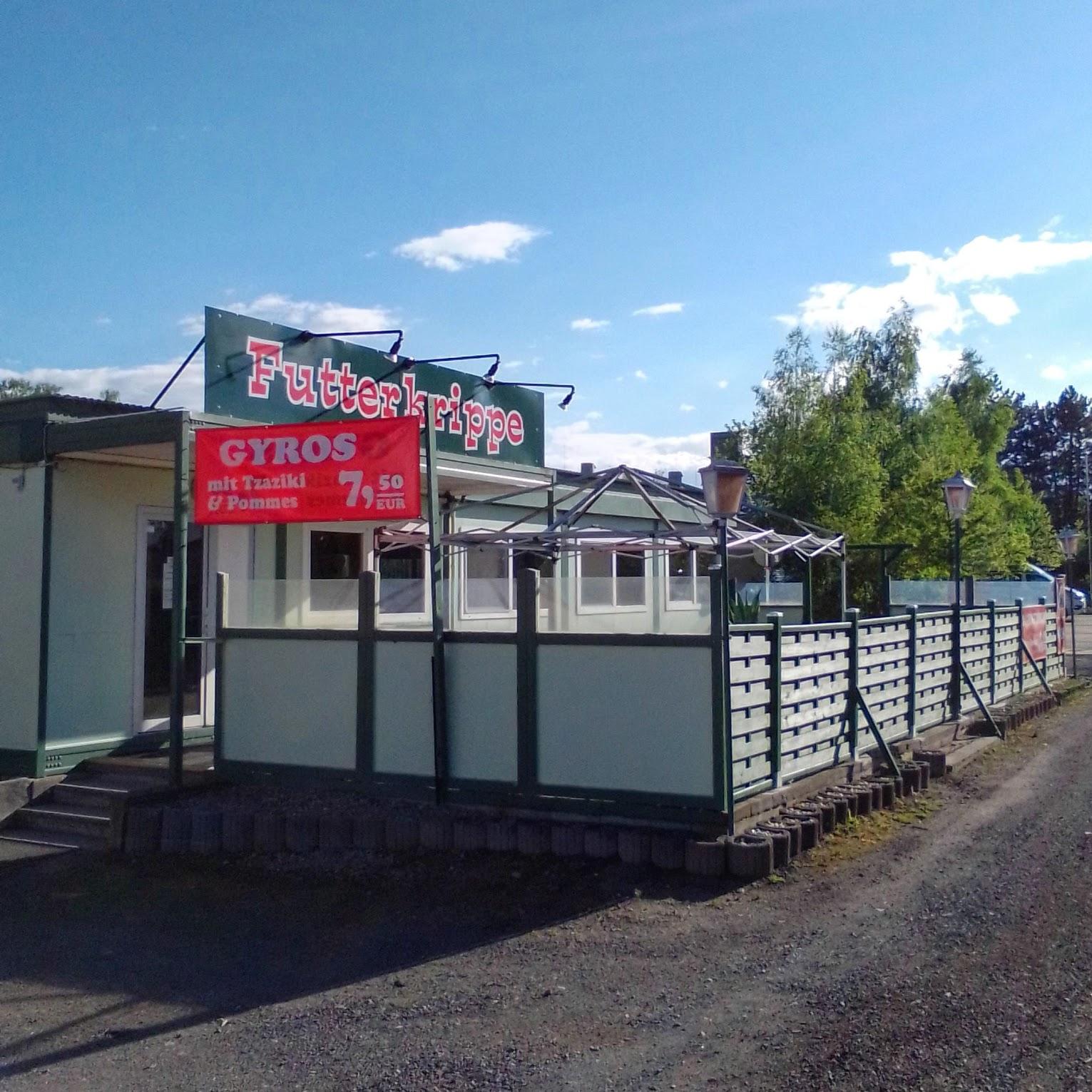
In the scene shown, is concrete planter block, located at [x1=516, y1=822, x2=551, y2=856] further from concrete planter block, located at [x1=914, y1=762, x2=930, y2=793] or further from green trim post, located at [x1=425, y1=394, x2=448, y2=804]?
concrete planter block, located at [x1=914, y1=762, x2=930, y2=793]

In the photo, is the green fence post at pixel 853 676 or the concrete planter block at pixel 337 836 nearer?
the concrete planter block at pixel 337 836

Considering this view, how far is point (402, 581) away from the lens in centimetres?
1116

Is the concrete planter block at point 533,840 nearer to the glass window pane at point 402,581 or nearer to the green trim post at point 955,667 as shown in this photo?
the glass window pane at point 402,581

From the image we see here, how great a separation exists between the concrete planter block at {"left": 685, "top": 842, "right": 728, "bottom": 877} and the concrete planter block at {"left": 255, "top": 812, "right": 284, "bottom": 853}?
116 inches

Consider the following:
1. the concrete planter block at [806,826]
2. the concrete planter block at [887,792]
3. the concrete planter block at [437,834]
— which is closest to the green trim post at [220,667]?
the concrete planter block at [437,834]

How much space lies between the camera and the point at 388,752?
8633mm

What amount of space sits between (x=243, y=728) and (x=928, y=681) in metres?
6.92

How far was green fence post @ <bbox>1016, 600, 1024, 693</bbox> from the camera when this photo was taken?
16125mm

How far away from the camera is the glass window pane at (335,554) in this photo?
1212 centimetres

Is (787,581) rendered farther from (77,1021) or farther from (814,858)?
(77,1021)

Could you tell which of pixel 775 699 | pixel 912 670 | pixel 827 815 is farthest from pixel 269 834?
pixel 912 670

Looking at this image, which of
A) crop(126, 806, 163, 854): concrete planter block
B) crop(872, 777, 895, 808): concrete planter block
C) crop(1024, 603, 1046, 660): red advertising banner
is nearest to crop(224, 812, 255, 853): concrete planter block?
crop(126, 806, 163, 854): concrete planter block

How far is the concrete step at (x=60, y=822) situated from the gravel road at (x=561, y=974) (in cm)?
52

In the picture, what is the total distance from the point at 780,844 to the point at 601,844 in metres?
1.15
